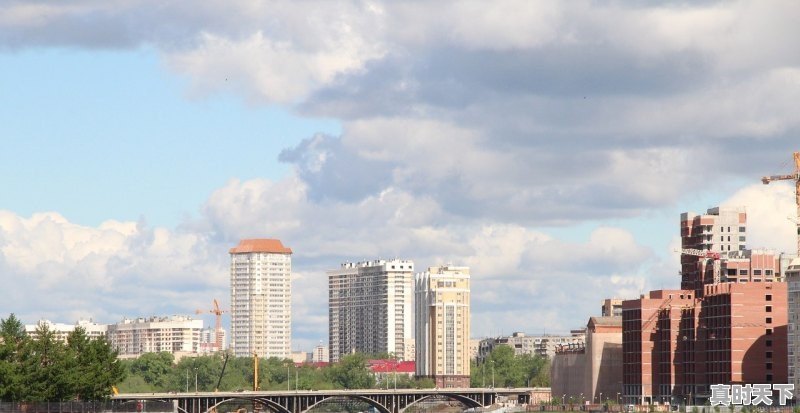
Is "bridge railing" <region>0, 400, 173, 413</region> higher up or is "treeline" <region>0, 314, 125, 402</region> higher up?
"treeline" <region>0, 314, 125, 402</region>

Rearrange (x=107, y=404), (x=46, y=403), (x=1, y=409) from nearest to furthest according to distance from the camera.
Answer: (x=1, y=409) < (x=46, y=403) < (x=107, y=404)

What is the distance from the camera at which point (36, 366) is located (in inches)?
7062

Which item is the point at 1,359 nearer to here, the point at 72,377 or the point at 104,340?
Answer: the point at 72,377

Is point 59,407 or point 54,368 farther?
point 54,368

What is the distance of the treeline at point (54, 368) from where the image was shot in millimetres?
174750

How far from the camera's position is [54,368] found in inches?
7111

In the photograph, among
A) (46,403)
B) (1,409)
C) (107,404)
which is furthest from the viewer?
(107,404)

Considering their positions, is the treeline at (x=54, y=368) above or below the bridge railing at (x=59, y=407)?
above

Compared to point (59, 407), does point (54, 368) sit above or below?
above

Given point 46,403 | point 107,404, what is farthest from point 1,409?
point 107,404

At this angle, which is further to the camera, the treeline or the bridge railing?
the treeline

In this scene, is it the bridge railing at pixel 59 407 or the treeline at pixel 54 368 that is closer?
the bridge railing at pixel 59 407

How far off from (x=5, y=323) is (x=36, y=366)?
22.4m

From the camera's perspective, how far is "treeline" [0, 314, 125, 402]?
174750 mm
